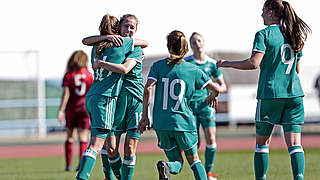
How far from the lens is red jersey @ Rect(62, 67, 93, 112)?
10609 mm

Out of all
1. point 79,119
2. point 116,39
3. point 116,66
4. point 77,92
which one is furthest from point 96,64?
point 79,119

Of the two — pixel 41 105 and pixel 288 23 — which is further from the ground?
pixel 288 23

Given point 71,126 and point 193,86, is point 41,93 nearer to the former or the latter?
point 71,126

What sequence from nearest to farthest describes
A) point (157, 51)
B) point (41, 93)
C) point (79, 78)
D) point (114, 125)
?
point (114, 125), point (79, 78), point (41, 93), point (157, 51)

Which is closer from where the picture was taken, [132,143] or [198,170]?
[198,170]

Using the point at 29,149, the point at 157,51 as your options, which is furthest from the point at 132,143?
the point at 157,51

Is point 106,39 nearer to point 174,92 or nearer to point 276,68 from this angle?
point 174,92

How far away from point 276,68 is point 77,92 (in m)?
5.00

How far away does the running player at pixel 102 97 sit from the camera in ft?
21.6

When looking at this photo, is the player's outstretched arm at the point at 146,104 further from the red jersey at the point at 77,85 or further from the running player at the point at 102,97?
the red jersey at the point at 77,85

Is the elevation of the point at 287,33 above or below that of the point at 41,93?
above

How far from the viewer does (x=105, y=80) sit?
22.1 ft

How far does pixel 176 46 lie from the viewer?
6566 millimetres

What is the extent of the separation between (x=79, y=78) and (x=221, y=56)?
2375cm
